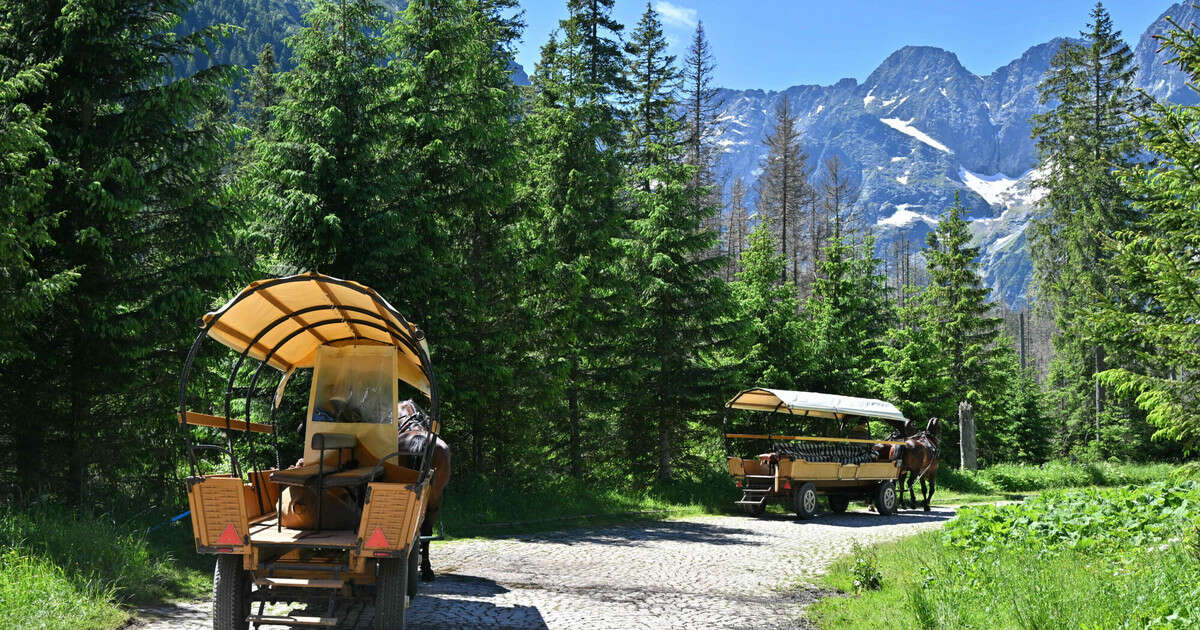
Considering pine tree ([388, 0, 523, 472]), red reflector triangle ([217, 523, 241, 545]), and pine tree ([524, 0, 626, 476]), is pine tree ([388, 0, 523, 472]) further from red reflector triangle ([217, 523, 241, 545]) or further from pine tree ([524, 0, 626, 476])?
red reflector triangle ([217, 523, 241, 545])

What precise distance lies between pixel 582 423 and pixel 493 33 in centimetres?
1036

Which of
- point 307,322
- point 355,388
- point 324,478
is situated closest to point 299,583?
point 324,478

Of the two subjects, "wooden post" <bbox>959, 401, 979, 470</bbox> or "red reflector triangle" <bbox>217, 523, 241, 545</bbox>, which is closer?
"red reflector triangle" <bbox>217, 523, 241, 545</bbox>

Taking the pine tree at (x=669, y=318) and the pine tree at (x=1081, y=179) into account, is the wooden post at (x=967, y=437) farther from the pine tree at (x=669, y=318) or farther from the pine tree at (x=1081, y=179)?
the pine tree at (x=669, y=318)

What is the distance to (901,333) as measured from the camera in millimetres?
30562

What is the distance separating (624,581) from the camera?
32.7ft

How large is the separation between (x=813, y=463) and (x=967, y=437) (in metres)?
13.7

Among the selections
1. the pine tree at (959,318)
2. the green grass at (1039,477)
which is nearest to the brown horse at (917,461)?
the green grass at (1039,477)

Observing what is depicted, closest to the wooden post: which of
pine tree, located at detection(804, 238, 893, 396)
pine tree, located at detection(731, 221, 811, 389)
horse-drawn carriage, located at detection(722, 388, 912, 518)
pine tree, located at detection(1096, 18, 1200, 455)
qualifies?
pine tree, located at detection(804, 238, 893, 396)

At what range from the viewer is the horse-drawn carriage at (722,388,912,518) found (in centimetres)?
1845

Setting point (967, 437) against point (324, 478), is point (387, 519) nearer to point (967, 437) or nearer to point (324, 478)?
point (324, 478)

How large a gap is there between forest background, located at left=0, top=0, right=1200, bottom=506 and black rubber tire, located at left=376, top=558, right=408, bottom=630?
5.77 m

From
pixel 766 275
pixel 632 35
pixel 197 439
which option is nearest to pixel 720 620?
pixel 197 439

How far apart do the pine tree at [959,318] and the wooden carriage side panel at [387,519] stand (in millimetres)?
30393
